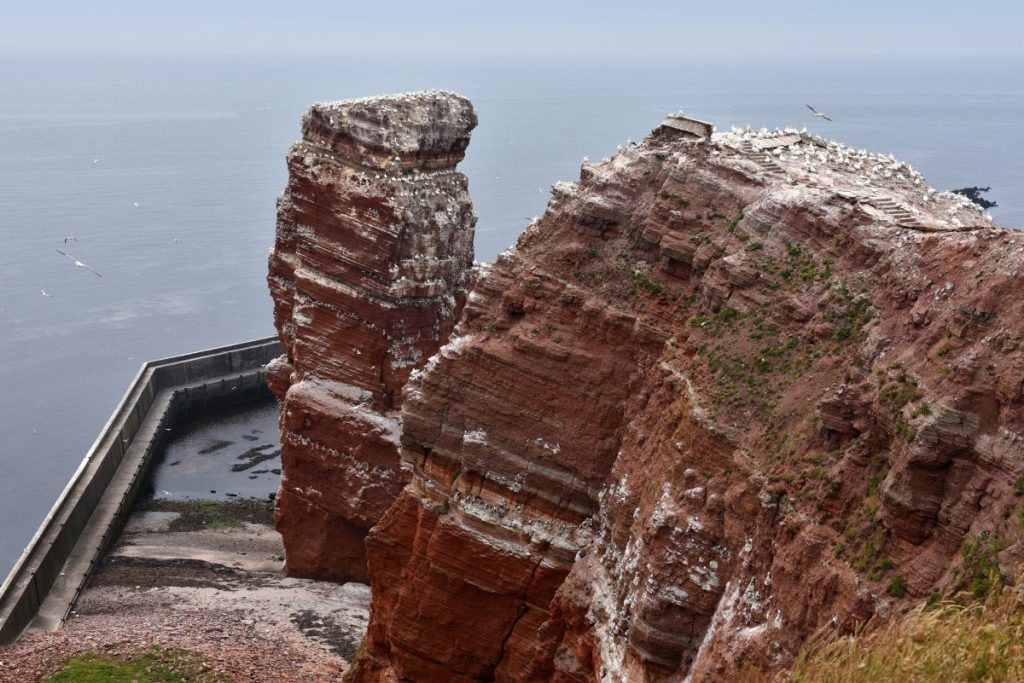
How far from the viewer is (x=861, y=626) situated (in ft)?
40.4

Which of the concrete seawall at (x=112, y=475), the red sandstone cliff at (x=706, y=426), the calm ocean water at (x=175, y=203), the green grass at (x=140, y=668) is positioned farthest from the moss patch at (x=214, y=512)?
the red sandstone cliff at (x=706, y=426)

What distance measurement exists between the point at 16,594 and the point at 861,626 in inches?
1088

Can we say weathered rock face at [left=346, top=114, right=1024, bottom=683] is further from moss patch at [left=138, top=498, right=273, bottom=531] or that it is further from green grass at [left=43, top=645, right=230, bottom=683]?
moss patch at [left=138, top=498, right=273, bottom=531]

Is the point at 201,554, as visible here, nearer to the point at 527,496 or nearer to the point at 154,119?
the point at 527,496

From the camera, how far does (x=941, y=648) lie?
34.2 ft

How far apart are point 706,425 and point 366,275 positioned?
1844 centimetres

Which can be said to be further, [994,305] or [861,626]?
[994,305]

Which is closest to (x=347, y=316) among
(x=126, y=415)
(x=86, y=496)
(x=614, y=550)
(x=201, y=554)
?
(x=201, y=554)

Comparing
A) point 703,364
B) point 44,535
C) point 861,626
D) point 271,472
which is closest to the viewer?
point 861,626

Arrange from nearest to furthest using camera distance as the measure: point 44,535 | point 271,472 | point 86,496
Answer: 1. point 44,535
2. point 86,496
3. point 271,472

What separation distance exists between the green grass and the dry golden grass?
64.8 feet

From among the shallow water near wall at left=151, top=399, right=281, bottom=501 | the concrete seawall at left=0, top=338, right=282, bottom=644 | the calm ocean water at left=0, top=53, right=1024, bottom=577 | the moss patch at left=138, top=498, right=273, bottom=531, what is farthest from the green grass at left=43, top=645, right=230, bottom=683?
the calm ocean water at left=0, top=53, right=1024, bottom=577

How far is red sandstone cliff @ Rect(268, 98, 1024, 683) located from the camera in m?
12.8

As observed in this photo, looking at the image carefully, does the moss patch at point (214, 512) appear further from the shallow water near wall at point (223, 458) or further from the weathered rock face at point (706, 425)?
the weathered rock face at point (706, 425)
